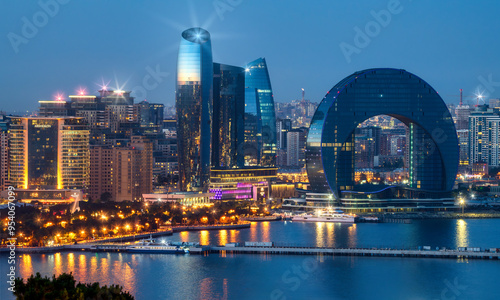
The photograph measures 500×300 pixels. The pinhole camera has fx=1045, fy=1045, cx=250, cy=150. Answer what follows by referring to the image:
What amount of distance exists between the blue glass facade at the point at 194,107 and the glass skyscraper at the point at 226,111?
5.15 m

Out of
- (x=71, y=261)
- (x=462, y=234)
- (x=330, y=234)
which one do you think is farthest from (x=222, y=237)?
(x=462, y=234)

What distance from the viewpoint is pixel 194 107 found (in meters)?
60.1

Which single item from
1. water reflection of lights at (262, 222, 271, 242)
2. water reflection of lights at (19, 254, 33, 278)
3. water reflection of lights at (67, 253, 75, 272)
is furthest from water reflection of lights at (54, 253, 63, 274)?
water reflection of lights at (262, 222, 271, 242)

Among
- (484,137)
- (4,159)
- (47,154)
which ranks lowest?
(4,159)

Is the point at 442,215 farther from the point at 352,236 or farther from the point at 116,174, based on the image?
the point at 116,174

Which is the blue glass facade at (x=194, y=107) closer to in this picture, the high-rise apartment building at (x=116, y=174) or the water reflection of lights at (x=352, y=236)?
the high-rise apartment building at (x=116, y=174)

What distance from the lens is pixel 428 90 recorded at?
5691 cm

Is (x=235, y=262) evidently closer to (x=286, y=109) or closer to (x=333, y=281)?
(x=333, y=281)

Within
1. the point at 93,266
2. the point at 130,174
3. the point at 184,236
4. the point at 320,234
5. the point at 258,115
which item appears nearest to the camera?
the point at 93,266

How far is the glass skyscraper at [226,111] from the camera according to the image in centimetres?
6606

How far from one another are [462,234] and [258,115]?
79.2 feet

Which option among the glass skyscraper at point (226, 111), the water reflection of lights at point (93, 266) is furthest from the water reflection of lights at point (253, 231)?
the glass skyscraper at point (226, 111)

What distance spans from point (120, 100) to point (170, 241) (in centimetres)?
4709

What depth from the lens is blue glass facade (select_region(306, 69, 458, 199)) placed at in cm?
5606
